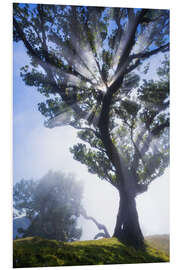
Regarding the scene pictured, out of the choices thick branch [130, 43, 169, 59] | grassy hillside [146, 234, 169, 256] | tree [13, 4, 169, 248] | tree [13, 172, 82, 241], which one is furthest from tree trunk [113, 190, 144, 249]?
thick branch [130, 43, 169, 59]

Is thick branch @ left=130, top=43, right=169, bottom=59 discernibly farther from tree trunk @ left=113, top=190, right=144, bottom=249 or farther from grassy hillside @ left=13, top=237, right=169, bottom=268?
grassy hillside @ left=13, top=237, right=169, bottom=268

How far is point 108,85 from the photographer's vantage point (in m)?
4.18

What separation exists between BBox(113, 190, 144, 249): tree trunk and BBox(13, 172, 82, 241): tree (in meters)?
0.67

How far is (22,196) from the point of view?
3521mm

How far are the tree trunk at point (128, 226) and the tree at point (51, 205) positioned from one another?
0.67 metres

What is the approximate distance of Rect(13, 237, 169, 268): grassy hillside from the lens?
319 centimetres

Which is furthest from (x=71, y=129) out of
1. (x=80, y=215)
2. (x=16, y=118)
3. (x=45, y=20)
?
(x=45, y=20)

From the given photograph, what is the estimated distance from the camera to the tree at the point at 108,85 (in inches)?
157

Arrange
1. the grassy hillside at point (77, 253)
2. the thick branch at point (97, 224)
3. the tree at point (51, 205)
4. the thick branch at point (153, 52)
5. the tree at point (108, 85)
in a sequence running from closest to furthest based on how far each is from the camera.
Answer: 1. the grassy hillside at point (77, 253)
2. the tree at point (51, 205)
3. the thick branch at point (97, 224)
4. the tree at point (108, 85)
5. the thick branch at point (153, 52)

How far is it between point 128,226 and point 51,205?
1.31m

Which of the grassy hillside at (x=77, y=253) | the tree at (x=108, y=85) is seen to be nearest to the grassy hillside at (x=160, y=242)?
the grassy hillside at (x=77, y=253)

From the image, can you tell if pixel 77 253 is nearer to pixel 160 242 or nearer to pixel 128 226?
pixel 128 226

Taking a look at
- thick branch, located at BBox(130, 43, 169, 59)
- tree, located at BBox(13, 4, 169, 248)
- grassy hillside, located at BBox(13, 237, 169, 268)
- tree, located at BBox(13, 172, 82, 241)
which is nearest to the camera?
grassy hillside, located at BBox(13, 237, 169, 268)

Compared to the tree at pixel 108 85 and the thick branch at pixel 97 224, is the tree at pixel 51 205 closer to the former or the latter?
the thick branch at pixel 97 224
